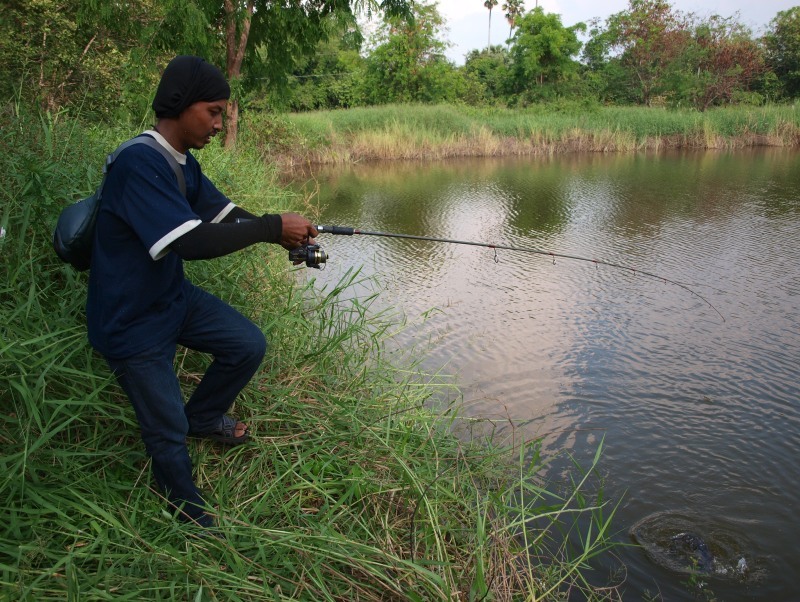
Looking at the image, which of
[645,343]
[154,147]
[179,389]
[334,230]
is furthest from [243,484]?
[645,343]

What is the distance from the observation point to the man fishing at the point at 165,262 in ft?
6.82

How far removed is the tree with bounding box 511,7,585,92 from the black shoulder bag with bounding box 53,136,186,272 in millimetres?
30889

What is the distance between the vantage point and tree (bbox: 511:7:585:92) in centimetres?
3023

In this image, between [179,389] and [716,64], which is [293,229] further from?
[716,64]

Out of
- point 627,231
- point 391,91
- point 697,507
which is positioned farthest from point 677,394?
point 391,91

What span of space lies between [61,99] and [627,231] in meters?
7.69

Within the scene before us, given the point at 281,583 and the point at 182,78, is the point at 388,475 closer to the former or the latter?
the point at 281,583

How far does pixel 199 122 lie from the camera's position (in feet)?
7.42

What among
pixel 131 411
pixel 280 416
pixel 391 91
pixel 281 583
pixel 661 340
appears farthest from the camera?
pixel 391 91

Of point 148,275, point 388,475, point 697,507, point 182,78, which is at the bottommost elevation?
point 697,507

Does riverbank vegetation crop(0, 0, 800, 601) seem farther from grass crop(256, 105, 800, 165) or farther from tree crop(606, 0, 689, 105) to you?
tree crop(606, 0, 689, 105)

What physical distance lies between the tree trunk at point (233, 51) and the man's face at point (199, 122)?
6114 millimetres

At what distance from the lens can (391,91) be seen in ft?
94.3

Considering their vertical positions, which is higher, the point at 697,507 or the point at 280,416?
the point at 280,416
